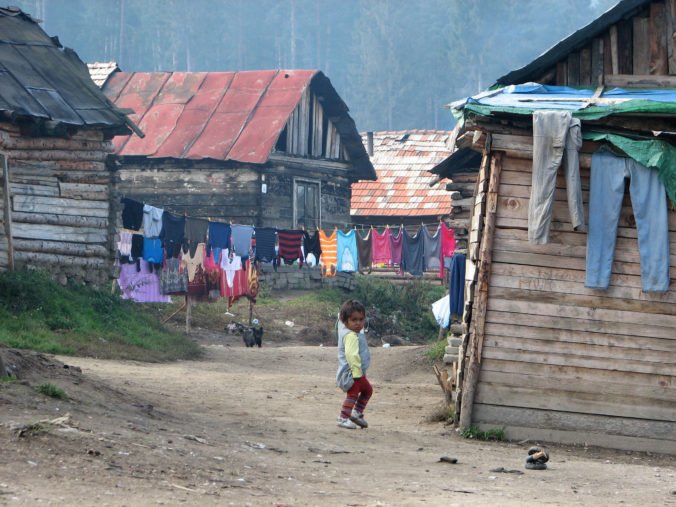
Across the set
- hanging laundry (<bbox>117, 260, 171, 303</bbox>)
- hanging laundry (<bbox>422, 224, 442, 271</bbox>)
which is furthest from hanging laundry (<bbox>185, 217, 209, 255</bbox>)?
hanging laundry (<bbox>422, 224, 442, 271</bbox>)

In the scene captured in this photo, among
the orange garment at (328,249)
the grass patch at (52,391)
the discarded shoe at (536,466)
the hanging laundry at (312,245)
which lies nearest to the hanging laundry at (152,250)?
the hanging laundry at (312,245)

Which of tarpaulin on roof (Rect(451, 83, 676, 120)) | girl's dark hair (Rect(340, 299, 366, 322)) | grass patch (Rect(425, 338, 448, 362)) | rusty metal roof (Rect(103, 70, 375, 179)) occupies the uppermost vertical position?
rusty metal roof (Rect(103, 70, 375, 179))

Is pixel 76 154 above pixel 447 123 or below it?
below

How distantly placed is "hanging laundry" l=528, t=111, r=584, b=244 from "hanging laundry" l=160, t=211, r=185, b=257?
12.4 metres

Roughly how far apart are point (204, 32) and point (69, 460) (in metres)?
88.7

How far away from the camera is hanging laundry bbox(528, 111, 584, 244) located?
11773 millimetres

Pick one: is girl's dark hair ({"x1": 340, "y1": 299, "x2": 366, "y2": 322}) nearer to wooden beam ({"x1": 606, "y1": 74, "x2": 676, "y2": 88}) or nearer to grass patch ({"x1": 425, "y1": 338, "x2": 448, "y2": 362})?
wooden beam ({"x1": 606, "y1": 74, "x2": 676, "y2": 88})

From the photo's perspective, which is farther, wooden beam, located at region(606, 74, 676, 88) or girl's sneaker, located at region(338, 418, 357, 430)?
wooden beam, located at region(606, 74, 676, 88)

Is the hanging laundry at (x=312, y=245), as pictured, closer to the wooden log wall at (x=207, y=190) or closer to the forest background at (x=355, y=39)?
the wooden log wall at (x=207, y=190)

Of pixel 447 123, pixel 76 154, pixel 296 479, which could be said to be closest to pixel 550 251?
pixel 296 479

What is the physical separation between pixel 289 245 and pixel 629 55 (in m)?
13.7

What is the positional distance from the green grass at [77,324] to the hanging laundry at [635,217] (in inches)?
351

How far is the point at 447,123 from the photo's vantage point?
8850cm

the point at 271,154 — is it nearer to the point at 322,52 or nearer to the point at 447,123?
the point at 447,123
